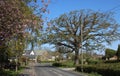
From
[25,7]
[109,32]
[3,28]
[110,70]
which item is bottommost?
[110,70]

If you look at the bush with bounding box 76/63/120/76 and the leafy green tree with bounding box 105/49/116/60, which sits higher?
the leafy green tree with bounding box 105/49/116/60

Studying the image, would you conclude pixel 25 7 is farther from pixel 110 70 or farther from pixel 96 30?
pixel 96 30

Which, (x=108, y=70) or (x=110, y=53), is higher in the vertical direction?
(x=110, y=53)

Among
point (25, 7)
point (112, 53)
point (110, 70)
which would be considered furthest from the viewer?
point (112, 53)

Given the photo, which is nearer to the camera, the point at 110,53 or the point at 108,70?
the point at 108,70

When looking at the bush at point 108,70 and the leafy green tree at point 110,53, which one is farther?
the leafy green tree at point 110,53

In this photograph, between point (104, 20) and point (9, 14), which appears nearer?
point (9, 14)

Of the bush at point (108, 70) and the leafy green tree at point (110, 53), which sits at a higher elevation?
the leafy green tree at point (110, 53)

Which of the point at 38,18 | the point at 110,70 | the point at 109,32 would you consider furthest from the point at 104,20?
the point at 38,18

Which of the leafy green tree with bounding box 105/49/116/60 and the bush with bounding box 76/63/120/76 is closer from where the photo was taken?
the bush with bounding box 76/63/120/76

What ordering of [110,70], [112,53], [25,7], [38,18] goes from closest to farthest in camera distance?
1. [25,7]
2. [38,18]
3. [110,70]
4. [112,53]

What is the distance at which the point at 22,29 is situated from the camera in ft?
47.9

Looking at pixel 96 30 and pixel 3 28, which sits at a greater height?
pixel 96 30

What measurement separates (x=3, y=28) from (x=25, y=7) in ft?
7.76
